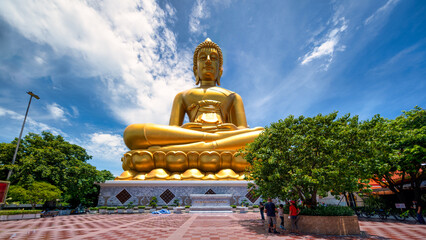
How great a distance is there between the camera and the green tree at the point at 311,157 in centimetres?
668

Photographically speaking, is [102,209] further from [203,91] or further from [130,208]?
[203,91]

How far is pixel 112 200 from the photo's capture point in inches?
583

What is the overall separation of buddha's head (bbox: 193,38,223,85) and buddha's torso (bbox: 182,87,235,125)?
2289mm

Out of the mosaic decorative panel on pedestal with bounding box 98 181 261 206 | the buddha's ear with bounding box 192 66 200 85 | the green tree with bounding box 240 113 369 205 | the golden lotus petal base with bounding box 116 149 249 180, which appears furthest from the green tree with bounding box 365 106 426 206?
the buddha's ear with bounding box 192 66 200 85

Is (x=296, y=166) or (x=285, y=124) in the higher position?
(x=285, y=124)

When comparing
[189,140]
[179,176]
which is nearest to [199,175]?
[179,176]

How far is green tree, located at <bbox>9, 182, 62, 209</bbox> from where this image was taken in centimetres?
1402

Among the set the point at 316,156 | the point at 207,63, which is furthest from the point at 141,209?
the point at 207,63

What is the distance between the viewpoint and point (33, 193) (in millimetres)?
14445

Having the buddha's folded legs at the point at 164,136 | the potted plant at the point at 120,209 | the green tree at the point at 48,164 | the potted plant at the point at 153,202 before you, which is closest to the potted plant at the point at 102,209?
the potted plant at the point at 120,209

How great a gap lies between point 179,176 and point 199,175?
1445 millimetres

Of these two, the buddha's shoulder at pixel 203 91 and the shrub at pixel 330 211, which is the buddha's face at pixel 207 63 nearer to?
the buddha's shoulder at pixel 203 91

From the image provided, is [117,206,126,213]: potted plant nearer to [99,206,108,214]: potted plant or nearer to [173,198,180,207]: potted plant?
[99,206,108,214]: potted plant

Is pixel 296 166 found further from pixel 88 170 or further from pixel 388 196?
pixel 88 170
